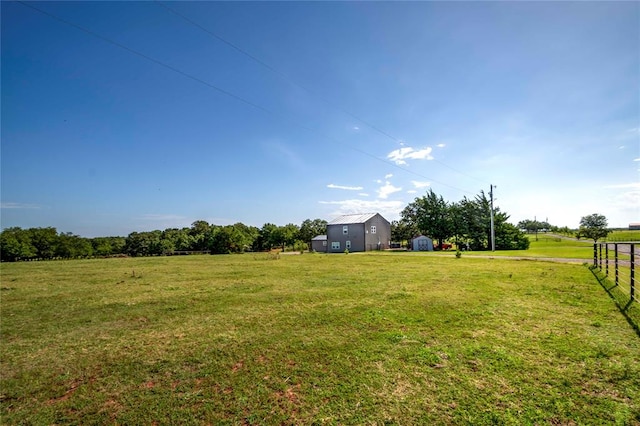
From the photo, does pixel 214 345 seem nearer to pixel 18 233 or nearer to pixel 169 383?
pixel 169 383

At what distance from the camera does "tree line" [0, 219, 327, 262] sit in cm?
3872

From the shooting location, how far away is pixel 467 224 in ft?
143

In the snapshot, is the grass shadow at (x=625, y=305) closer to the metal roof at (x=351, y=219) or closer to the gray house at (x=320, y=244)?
the metal roof at (x=351, y=219)

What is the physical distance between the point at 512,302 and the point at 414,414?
6.28 meters

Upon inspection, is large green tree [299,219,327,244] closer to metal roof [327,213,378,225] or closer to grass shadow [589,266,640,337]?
metal roof [327,213,378,225]

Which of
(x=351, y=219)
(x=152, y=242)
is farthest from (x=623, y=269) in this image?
(x=152, y=242)

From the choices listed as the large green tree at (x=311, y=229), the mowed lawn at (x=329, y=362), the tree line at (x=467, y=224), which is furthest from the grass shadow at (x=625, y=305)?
the large green tree at (x=311, y=229)

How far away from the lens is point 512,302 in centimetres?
739

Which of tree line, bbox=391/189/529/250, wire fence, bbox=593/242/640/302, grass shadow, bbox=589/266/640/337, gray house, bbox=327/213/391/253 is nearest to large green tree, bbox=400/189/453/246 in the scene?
tree line, bbox=391/189/529/250

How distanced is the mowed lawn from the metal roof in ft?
129

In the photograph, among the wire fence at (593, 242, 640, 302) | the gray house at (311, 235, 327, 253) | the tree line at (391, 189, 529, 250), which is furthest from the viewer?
the gray house at (311, 235, 327, 253)

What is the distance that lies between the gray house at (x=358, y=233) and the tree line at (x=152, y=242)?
7.51m

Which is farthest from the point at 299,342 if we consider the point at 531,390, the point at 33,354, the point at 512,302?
the point at 512,302

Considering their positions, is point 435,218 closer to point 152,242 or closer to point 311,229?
point 311,229
